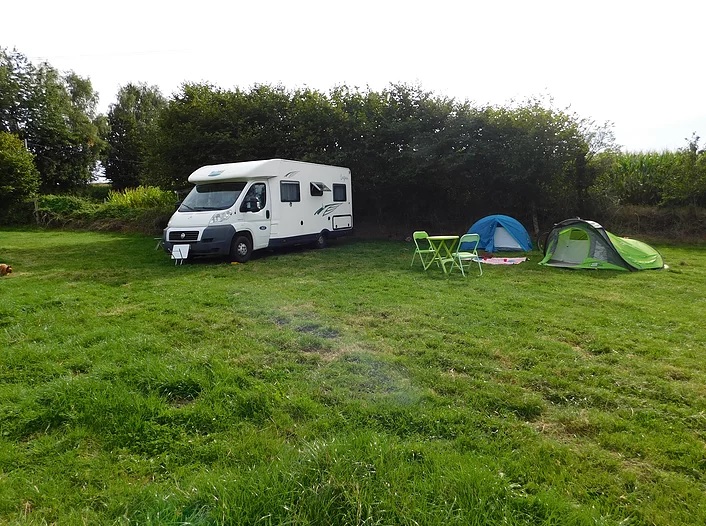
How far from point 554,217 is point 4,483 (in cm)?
1524

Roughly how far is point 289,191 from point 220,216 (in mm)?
2087

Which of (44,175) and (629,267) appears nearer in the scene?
(629,267)

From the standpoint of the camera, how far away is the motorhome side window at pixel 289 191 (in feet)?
35.2

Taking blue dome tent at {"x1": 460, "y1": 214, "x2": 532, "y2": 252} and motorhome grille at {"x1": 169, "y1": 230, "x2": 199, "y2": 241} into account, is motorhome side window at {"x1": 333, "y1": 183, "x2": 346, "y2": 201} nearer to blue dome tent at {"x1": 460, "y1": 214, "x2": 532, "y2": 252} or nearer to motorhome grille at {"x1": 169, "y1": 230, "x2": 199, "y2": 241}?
blue dome tent at {"x1": 460, "y1": 214, "x2": 532, "y2": 252}

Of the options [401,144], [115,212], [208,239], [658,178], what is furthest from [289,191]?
[658,178]

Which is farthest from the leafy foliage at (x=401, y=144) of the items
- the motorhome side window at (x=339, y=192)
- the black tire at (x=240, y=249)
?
the black tire at (x=240, y=249)

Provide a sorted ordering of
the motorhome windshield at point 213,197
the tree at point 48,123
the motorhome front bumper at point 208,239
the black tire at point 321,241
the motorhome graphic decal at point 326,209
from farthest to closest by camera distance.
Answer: the tree at point 48,123 < the black tire at point 321,241 < the motorhome graphic decal at point 326,209 < the motorhome windshield at point 213,197 < the motorhome front bumper at point 208,239

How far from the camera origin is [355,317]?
544cm

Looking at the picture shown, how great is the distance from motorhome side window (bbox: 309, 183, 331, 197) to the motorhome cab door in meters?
Answer: 1.59

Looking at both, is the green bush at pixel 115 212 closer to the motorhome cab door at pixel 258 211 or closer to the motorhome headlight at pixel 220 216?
the motorhome cab door at pixel 258 211

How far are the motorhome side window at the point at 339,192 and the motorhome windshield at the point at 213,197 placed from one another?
3304mm

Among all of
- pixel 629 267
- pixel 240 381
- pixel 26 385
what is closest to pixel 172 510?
pixel 240 381

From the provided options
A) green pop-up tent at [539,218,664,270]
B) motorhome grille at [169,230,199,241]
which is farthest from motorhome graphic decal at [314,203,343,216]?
green pop-up tent at [539,218,664,270]

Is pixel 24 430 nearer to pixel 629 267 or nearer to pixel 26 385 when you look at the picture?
pixel 26 385
